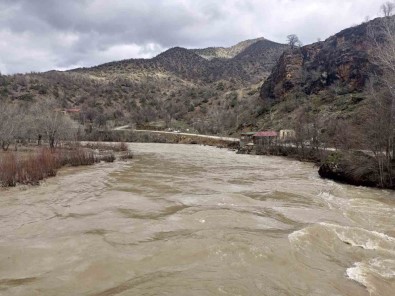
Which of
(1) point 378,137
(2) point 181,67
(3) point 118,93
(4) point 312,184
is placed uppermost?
(2) point 181,67

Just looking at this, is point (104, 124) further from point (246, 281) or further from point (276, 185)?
point (246, 281)

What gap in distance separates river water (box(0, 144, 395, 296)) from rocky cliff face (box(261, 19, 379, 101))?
52692 millimetres

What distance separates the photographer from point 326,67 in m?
73.0

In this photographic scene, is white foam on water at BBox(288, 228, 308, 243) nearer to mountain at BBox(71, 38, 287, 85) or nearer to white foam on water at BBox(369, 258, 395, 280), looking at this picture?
white foam on water at BBox(369, 258, 395, 280)

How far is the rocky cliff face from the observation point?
213 ft

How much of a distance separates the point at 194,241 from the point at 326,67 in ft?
232

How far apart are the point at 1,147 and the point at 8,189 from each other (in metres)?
26.1

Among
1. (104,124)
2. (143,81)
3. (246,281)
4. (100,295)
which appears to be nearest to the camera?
(100,295)

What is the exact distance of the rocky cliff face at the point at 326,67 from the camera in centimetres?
6506

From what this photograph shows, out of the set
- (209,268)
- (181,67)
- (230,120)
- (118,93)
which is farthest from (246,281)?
(181,67)

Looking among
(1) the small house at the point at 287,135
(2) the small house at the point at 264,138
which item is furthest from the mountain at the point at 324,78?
(2) the small house at the point at 264,138

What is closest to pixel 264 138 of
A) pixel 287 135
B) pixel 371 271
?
pixel 287 135

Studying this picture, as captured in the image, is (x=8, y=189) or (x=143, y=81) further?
(x=143, y=81)

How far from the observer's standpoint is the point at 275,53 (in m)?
164
